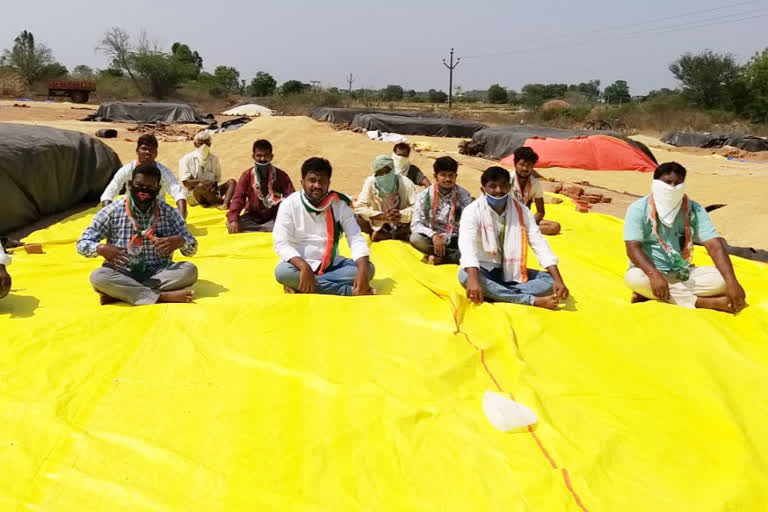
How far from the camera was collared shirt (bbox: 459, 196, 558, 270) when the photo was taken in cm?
351

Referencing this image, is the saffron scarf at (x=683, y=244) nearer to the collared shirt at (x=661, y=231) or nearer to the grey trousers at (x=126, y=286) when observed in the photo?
the collared shirt at (x=661, y=231)

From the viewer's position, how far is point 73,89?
31.9 m

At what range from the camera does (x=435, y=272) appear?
4.35 m

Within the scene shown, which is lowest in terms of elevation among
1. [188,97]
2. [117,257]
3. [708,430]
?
[708,430]

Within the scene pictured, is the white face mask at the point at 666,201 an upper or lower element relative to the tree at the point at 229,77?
lower

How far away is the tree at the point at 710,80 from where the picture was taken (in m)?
31.7

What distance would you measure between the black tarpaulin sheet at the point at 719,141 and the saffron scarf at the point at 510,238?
58.4 ft

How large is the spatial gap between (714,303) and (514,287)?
110 cm

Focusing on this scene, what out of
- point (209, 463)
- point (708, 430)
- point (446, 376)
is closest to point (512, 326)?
point (446, 376)

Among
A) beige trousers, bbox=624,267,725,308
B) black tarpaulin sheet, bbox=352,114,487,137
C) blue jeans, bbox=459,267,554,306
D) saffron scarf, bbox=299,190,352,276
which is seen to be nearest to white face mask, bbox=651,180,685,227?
beige trousers, bbox=624,267,725,308

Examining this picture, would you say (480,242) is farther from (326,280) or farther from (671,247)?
(671,247)

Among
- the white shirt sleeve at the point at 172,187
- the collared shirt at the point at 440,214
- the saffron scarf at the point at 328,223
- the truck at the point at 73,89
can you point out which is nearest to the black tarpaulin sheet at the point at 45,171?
the white shirt sleeve at the point at 172,187

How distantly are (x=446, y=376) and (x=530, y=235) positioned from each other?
1.45m

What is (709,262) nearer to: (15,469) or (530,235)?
(530,235)
